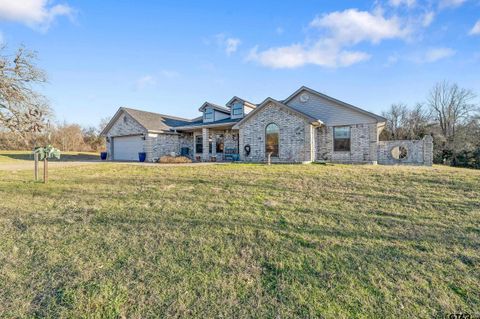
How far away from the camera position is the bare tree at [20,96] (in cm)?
1179

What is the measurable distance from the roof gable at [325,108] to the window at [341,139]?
740 mm

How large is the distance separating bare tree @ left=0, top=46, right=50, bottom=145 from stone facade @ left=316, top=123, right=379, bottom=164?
16.3 m

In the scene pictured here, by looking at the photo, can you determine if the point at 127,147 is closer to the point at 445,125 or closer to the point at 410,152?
the point at 410,152

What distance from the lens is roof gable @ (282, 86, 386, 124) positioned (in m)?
14.7

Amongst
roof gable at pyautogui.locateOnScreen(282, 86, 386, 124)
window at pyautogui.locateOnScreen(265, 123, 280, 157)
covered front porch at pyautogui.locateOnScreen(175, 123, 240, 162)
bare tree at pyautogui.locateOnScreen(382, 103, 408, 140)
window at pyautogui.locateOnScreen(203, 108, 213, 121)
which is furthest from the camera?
bare tree at pyautogui.locateOnScreen(382, 103, 408, 140)

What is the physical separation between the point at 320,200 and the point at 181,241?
152 inches

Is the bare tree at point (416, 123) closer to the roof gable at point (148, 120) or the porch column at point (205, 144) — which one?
the porch column at point (205, 144)

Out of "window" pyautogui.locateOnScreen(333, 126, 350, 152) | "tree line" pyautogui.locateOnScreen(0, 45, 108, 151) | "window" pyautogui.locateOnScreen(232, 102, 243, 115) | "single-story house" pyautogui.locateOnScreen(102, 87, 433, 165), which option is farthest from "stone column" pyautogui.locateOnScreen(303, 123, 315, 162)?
"tree line" pyautogui.locateOnScreen(0, 45, 108, 151)

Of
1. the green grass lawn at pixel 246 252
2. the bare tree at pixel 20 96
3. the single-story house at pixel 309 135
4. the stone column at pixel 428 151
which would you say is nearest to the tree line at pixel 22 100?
the bare tree at pixel 20 96

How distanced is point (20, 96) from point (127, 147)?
34.5ft

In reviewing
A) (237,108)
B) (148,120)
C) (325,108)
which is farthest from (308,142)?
(148,120)

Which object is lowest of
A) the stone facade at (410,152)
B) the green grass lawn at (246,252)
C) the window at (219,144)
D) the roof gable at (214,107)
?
the green grass lawn at (246,252)

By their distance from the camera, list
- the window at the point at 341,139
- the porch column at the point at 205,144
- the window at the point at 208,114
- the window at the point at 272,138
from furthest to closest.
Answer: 1. the window at the point at 208,114
2. the porch column at the point at 205,144
3. the window at the point at 272,138
4. the window at the point at 341,139

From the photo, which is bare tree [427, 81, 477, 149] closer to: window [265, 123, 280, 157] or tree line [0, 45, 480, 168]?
tree line [0, 45, 480, 168]
